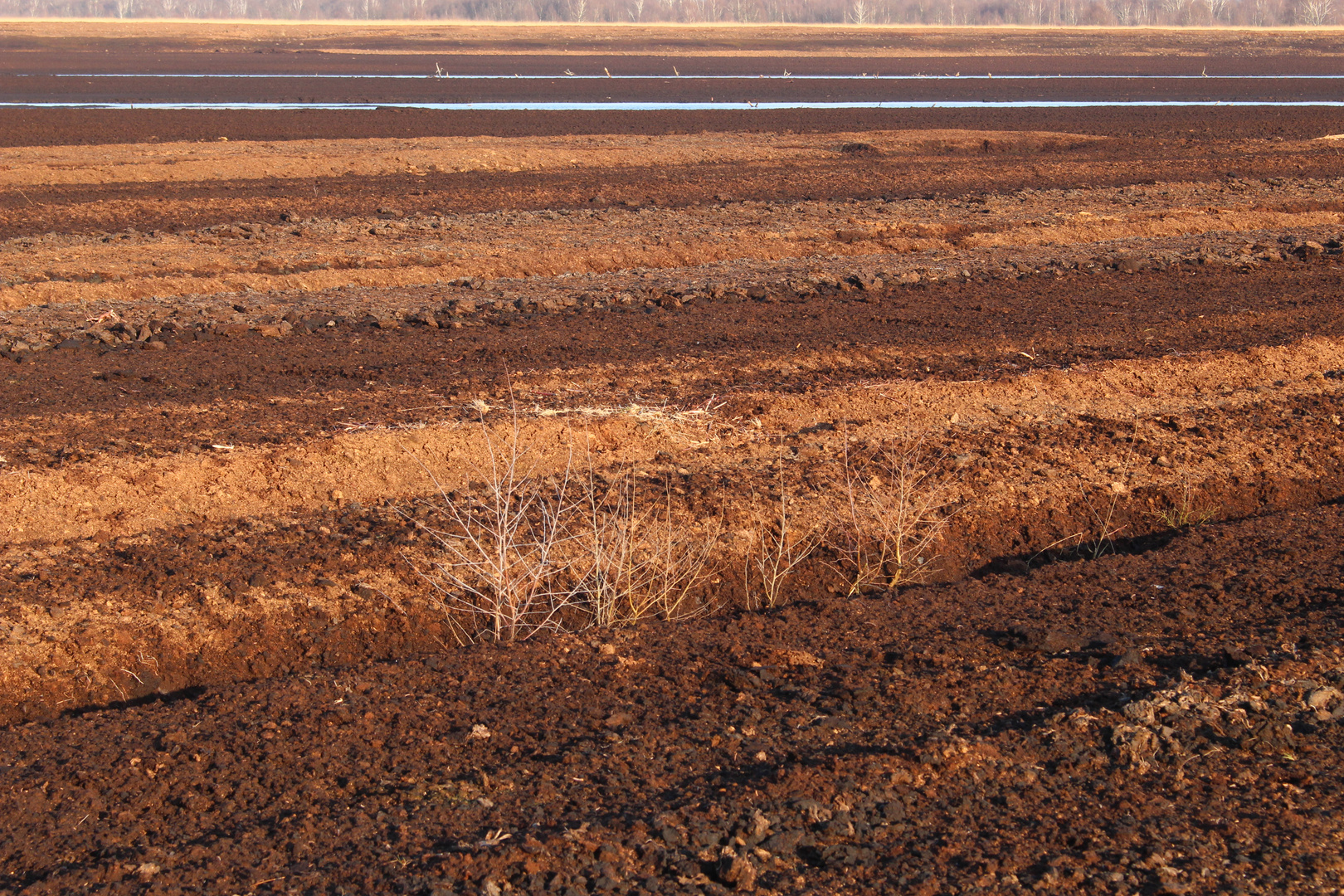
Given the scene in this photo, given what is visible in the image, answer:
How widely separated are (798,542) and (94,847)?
3.69m

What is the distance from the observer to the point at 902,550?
6.18 m

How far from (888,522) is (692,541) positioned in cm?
98

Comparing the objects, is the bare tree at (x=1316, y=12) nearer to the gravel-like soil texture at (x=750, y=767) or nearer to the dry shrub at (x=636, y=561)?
the dry shrub at (x=636, y=561)

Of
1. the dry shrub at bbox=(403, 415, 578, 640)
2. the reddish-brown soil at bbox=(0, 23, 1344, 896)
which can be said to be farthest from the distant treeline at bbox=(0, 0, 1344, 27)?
the dry shrub at bbox=(403, 415, 578, 640)

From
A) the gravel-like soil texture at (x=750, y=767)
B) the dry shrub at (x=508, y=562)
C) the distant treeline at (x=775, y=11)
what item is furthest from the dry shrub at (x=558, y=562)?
the distant treeline at (x=775, y=11)

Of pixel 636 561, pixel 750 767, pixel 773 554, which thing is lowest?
pixel 773 554

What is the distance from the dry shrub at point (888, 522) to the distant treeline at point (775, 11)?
368ft

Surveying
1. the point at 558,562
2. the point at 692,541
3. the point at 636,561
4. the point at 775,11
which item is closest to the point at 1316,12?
the point at 775,11

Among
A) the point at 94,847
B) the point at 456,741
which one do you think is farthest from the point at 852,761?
the point at 94,847

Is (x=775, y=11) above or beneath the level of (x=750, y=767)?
above

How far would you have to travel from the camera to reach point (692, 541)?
19.8 ft

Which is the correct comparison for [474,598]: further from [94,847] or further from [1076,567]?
[1076,567]

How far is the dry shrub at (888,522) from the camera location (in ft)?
19.2

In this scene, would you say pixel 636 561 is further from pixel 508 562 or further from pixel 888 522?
pixel 888 522
